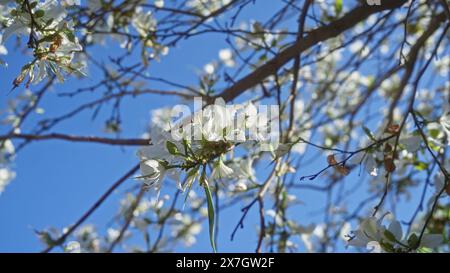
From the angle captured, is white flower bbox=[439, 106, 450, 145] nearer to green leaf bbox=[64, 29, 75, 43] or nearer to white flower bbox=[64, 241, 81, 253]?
green leaf bbox=[64, 29, 75, 43]

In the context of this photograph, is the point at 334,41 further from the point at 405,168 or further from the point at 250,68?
the point at 405,168

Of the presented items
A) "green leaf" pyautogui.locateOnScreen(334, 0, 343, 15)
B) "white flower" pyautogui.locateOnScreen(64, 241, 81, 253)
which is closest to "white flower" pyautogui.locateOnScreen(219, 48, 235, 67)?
"green leaf" pyautogui.locateOnScreen(334, 0, 343, 15)

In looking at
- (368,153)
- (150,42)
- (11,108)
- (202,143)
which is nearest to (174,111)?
(202,143)

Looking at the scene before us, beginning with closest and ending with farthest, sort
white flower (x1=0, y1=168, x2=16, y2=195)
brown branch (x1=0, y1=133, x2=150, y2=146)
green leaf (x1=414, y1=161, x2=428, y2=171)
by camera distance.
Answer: brown branch (x1=0, y1=133, x2=150, y2=146), green leaf (x1=414, y1=161, x2=428, y2=171), white flower (x1=0, y1=168, x2=16, y2=195)

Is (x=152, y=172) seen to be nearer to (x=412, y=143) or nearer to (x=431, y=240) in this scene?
(x=431, y=240)

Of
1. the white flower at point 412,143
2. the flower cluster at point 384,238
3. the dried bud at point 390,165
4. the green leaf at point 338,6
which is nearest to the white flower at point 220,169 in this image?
the flower cluster at point 384,238

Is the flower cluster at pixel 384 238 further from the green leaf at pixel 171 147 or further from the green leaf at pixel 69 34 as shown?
the green leaf at pixel 69 34

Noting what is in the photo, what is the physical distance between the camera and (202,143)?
96 cm

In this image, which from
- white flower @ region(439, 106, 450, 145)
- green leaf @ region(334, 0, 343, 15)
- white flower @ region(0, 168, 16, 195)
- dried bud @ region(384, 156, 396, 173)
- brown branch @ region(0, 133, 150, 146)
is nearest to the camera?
dried bud @ region(384, 156, 396, 173)

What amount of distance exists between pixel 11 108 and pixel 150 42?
1.04m

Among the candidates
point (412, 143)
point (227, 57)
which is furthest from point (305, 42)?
point (227, 57)

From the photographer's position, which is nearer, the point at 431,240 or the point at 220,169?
the point at 220,169

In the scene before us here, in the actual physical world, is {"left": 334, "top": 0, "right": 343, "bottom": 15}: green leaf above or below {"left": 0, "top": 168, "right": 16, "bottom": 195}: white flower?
above
